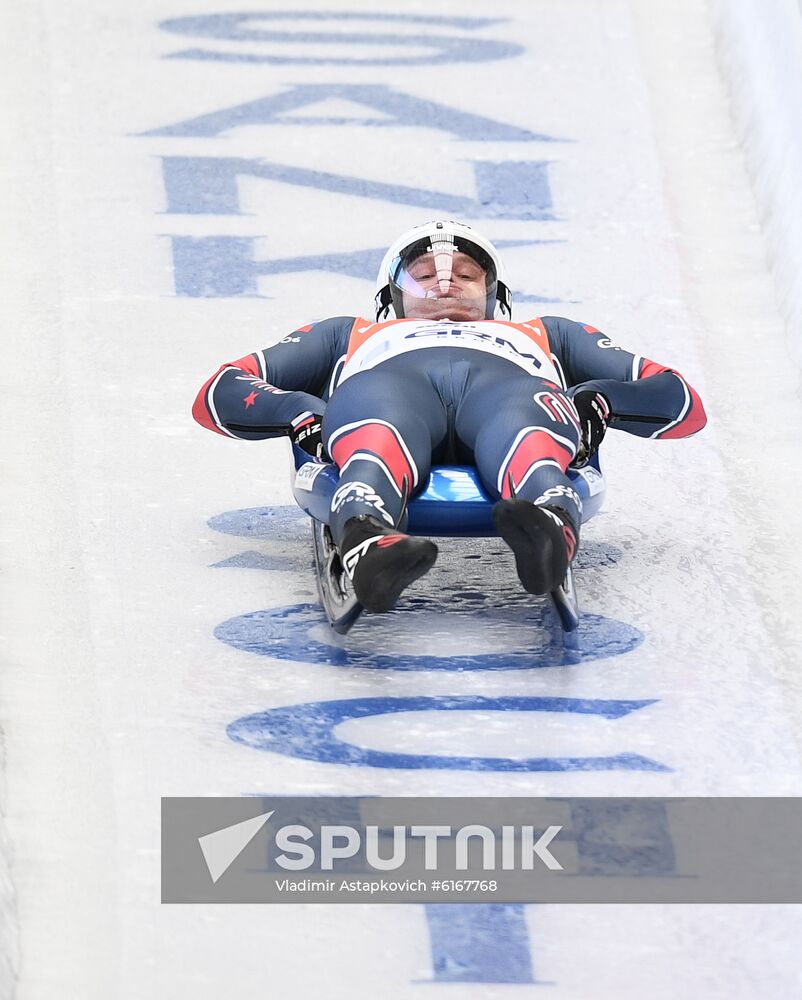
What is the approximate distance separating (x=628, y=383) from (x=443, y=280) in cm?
47

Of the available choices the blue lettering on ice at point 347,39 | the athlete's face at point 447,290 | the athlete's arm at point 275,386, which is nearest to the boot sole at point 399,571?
the athlete's arm at point 275,386

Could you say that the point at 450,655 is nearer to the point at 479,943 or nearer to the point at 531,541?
the point at 531,541

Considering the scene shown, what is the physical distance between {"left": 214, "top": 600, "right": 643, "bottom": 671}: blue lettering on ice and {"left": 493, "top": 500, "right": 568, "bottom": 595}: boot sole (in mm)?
307

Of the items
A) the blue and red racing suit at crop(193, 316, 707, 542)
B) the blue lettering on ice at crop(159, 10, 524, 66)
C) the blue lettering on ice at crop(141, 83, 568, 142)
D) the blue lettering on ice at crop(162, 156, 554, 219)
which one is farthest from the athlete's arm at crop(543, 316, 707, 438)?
the blue lettering on ice at crop(159, 10, 524, 66)

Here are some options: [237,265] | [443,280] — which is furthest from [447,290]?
[237,265]

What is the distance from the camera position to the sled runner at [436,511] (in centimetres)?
341

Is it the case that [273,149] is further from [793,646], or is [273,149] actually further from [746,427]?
[793,646]

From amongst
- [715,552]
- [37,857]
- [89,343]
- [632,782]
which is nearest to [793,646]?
[715,552]

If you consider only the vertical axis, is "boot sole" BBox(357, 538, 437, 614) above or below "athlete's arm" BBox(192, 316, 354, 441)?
below

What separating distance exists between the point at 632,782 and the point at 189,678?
790 mm

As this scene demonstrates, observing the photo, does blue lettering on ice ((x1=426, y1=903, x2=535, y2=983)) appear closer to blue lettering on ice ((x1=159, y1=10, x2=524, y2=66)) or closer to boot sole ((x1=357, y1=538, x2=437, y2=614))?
boot sole ((x1=357, y1=538, x2=437, y2=614))

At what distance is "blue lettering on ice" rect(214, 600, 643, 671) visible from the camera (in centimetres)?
338

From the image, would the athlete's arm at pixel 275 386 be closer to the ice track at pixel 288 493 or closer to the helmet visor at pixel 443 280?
the helmet visor at pixel 443 280

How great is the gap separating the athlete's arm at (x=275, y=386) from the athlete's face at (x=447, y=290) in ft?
0.49
